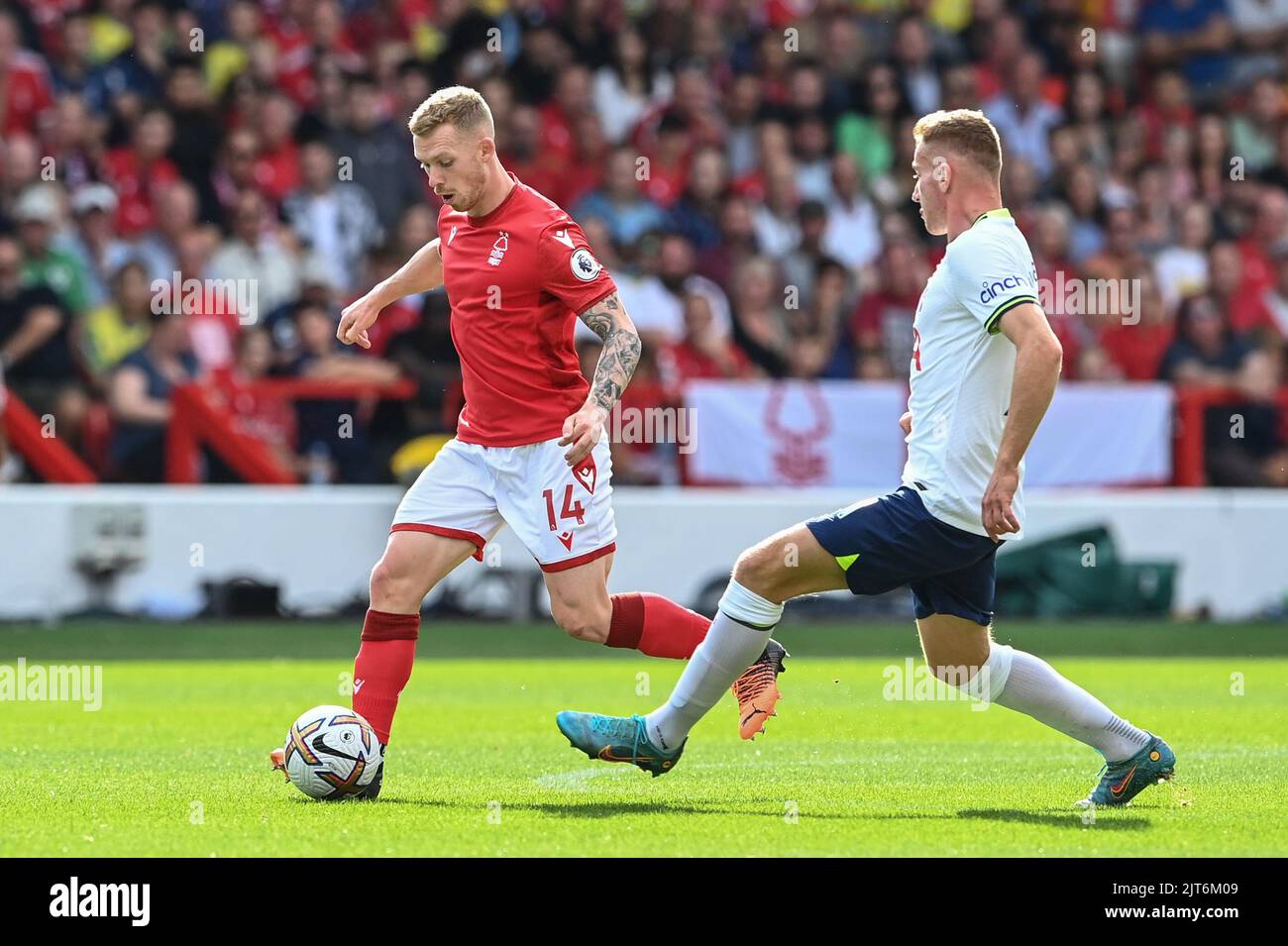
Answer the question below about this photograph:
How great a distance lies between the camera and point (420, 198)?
665 inches

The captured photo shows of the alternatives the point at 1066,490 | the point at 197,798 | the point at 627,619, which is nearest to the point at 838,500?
the point at 1066,490

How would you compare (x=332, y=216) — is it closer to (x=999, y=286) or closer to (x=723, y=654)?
(x=723, y=654)

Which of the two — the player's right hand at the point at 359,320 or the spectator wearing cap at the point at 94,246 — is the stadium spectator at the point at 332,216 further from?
the player's right hand at the point at 359,320

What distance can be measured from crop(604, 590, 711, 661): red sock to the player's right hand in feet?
4.40

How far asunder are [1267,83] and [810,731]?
1262 centimetres

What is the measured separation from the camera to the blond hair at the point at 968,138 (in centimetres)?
646

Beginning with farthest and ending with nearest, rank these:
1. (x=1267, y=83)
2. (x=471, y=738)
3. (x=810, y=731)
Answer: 1. (x=1267, y=83)
2. (x=810, y=731)
3. (x=471, y=738)

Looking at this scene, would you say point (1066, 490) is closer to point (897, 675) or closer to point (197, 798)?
point (897, 675)

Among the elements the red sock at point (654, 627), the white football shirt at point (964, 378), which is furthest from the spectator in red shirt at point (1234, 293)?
the white football shirt at point (964, 378)

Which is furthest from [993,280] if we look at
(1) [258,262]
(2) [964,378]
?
(1) [258,262]

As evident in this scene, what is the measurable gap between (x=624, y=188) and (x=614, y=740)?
1049cm
